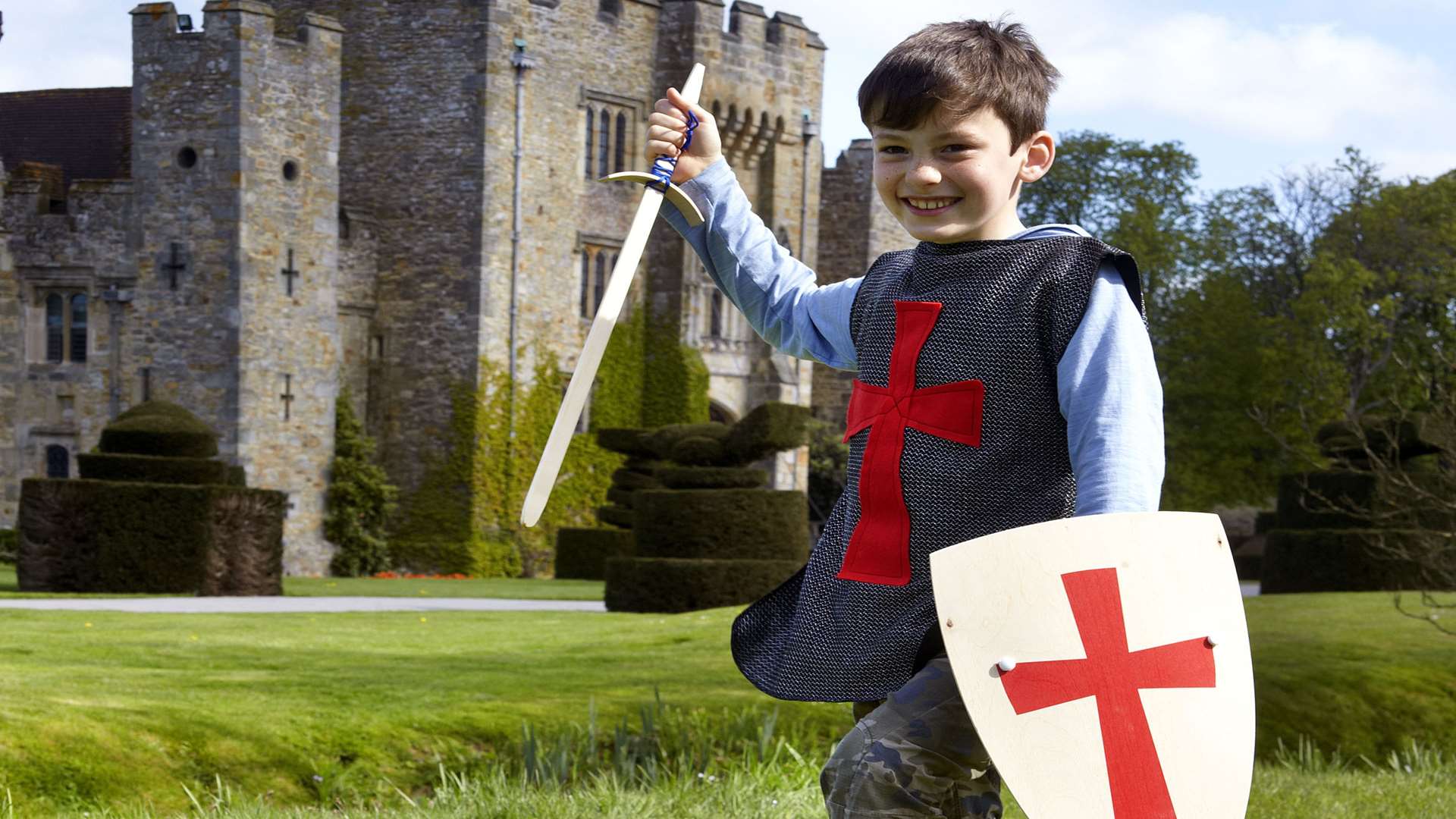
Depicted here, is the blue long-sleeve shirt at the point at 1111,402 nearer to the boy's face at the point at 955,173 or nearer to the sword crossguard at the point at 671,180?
the boy's face at the point at 955,173

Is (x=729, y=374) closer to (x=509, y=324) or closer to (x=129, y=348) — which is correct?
(x=509, y=324)

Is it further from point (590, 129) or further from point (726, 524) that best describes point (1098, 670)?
point (590, 129)

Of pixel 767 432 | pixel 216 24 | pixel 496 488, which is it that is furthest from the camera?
pixel 496 488

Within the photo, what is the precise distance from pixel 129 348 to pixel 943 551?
Result: 23.8 metres

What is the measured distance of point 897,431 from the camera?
285cm

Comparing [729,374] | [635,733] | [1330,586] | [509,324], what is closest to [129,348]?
[509,324]

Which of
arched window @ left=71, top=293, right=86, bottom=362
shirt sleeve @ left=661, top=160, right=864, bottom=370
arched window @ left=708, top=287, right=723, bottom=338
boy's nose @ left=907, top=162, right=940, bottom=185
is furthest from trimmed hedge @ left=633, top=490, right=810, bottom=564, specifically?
arched window @ left=708, top=287, right=723, bottom=338

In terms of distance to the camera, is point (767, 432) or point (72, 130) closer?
point (767, 432)

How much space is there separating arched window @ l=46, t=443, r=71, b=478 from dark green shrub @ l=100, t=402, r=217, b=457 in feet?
30.5

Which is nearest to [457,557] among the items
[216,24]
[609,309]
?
[216,24]

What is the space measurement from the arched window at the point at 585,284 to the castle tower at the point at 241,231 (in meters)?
5.04

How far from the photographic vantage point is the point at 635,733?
6188mm

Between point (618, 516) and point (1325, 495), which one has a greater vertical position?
point (1325, 495)

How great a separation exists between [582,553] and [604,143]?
7.87 m
